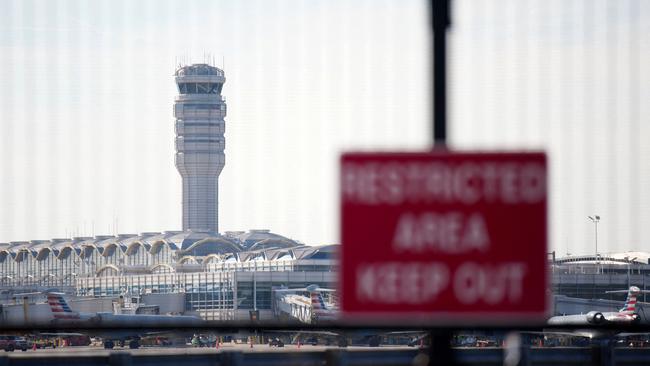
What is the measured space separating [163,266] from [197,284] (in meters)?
24.0

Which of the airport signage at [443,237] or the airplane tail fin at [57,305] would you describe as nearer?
the airport signage at [443,237]

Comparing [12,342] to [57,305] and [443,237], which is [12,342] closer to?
[57,305]

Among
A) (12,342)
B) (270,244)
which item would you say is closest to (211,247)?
(270,244)

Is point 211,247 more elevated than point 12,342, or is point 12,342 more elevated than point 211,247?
point 211,247

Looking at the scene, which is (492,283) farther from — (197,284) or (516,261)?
(197,284)

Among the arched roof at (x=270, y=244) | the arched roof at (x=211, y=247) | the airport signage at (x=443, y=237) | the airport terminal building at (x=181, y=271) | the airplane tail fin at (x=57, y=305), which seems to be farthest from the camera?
the arched roof at (x=211, y=247)

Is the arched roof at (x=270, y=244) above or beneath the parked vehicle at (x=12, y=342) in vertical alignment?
above

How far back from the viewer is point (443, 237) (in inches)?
233

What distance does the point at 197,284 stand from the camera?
10206cm

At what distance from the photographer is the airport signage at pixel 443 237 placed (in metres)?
5.89

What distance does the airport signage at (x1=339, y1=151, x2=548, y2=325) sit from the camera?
5891 mm

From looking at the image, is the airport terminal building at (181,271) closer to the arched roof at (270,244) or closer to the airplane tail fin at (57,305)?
the arched roof at (270,244)

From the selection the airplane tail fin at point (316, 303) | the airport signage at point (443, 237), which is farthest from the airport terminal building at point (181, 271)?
the airport signage at point (443, 237)

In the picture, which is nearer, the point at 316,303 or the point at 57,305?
the point at 57,305
